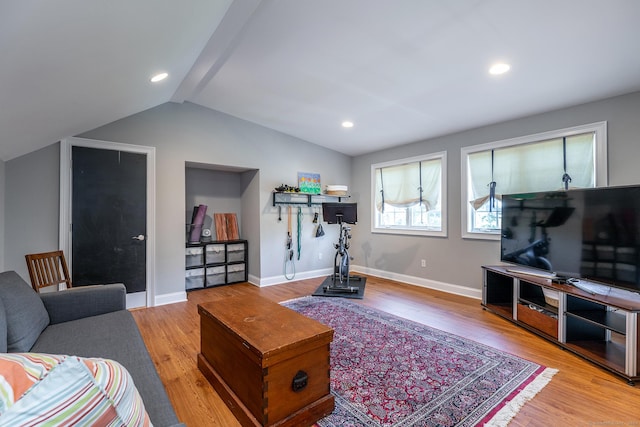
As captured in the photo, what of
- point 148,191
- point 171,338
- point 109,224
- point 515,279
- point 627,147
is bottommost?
point 171,338

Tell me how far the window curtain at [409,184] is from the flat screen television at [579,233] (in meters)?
1.36

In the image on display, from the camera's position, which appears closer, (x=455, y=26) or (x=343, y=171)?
(x=455, y=26)

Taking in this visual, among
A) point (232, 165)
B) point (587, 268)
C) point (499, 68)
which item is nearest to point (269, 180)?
point (232, 165)

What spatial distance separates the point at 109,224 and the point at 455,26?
4212mm

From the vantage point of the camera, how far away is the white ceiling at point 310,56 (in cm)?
170

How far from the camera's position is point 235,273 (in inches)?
197

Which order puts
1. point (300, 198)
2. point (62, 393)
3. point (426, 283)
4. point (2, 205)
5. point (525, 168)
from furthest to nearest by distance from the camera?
point (300, 198) → point (426, 283) → point (525, 168) → point (2, 205) → point (62, 393)

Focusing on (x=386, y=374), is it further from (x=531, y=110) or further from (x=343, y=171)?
(x=343, y=171)

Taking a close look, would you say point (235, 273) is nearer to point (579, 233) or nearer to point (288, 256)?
point (288, 256)

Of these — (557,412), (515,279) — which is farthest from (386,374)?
(515,279)

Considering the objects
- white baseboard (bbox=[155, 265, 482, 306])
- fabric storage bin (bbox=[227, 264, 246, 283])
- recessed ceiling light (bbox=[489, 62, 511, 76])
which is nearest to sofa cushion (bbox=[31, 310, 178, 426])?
white baseboard (bbox=[155, 265, 482, 306])

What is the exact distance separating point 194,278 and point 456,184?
14.4ft

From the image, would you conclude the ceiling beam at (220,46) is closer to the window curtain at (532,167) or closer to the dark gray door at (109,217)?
the dark gray door at (109,217)

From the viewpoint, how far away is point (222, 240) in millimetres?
4992
